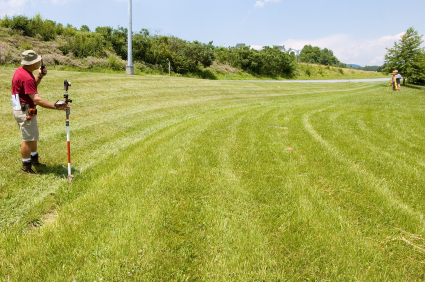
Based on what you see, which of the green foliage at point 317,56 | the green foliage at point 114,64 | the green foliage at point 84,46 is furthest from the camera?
the green foliage at point 317,56

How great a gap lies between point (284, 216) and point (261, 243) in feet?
2.36

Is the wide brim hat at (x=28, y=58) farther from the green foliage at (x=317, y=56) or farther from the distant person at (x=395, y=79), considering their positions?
the green foliage at (x=317, y=56)

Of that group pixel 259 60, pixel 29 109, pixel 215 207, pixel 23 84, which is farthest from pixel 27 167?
pixel 259 60

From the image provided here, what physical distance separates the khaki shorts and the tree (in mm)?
35019

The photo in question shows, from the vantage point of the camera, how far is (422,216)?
3727mm

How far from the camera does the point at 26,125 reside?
15.6ft

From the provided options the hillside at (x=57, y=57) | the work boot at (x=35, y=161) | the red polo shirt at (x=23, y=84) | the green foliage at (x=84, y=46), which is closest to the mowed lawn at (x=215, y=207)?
the work boot at (x=35, y=161)

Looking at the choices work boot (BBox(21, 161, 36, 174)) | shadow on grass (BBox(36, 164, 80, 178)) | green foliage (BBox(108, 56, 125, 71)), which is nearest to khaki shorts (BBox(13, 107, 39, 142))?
work boot (BBox(21, 161, 36, 174))

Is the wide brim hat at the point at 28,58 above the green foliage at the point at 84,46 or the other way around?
the other way around

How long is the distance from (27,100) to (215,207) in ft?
13.0

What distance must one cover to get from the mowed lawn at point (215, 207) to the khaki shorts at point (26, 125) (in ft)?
2.46

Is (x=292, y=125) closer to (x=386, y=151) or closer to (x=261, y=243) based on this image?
(x=386, y=151)

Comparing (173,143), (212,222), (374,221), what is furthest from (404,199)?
(173,143)

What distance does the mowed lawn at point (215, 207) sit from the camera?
2791mm
